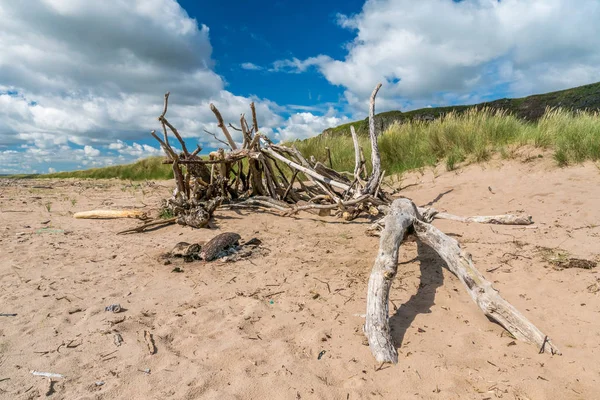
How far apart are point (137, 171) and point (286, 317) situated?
15.4m

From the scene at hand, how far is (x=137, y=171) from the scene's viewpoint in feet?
52.9

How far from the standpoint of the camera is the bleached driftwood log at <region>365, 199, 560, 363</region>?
220 centimetres

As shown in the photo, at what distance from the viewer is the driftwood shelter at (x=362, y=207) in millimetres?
2312

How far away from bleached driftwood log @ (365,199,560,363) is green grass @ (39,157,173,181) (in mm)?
12777

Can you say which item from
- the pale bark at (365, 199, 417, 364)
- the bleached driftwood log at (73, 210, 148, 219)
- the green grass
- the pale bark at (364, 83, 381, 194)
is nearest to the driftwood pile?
the pale bark at (364, 83, 381, 194)

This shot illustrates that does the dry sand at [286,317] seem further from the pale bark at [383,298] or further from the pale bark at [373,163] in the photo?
Result: the pale bark at [373,163]

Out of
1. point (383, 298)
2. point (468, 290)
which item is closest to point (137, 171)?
point (383, 298)

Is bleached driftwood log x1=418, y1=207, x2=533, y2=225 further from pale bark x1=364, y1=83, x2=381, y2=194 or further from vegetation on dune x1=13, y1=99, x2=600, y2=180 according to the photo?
vegetation on dune x1=13, y1=99, x2=600, y2=180

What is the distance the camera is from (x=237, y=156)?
5.84 meters

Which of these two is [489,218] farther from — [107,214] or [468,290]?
[107,214]

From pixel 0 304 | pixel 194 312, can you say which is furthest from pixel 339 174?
pixel 0 304

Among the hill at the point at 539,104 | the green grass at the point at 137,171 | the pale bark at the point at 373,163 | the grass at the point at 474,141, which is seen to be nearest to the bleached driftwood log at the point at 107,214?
the pale bark at the point at 373,163

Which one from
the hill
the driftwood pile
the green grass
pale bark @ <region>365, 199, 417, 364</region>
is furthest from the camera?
the green grass

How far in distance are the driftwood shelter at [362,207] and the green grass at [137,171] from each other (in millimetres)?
8889
